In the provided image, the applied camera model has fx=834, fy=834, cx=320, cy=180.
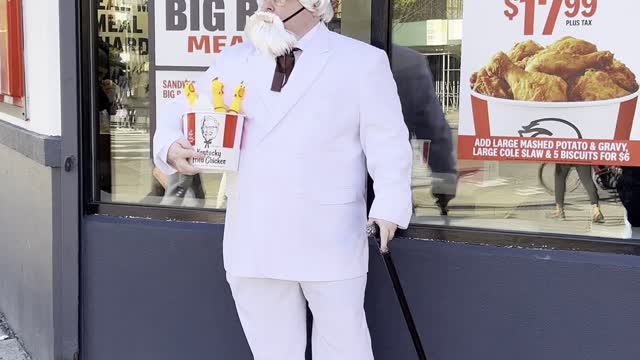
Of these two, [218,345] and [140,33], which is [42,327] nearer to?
[218,345]

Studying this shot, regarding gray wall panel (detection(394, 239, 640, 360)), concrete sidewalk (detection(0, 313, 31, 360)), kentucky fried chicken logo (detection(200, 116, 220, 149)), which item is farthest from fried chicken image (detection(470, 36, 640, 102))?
concrete sidewalk (detection(0, 313, 31, 360))

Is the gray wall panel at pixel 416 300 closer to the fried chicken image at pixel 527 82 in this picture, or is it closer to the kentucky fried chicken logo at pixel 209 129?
the fried chicken image at pixel 527 82

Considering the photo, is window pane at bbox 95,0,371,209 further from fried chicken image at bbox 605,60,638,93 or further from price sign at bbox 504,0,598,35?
fried chicken image at bbox 605,60,638,93

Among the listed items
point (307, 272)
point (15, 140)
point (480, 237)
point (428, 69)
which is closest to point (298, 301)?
point (307, 272)

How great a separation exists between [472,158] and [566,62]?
1.75ft

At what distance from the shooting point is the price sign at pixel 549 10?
10.5 ft

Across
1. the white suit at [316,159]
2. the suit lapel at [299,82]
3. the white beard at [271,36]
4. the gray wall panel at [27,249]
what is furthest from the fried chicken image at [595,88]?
the gray wall panel at [27,249]

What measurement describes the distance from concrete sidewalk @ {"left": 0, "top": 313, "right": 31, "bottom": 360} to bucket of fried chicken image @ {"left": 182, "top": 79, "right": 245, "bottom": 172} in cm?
236

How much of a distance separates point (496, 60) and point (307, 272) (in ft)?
4.03

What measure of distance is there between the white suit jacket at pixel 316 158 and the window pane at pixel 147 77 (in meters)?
1.00

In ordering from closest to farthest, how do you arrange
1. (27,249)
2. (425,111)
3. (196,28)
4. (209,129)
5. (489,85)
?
(209,129) → (489,85) → (425,111) → (196,28) → (27,249)

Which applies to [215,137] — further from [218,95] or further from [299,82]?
[299,82]

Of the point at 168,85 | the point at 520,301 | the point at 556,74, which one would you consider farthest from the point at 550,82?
the point at 168,85

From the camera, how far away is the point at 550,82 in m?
3.30
